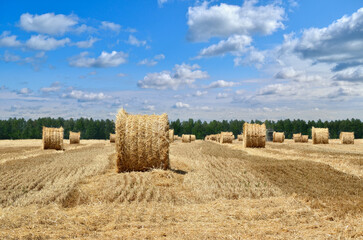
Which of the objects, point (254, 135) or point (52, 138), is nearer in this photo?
point (52, 138)

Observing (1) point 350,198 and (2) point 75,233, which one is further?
(1) point 350,198

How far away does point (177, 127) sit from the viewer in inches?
3383

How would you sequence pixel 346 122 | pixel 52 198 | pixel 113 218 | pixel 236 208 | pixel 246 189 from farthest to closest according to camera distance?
pixel 346 122
pixel 246 189
pixel 52 198
pixel 236 208
pixel 113 218

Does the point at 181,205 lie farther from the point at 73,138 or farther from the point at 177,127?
the point at 177,127

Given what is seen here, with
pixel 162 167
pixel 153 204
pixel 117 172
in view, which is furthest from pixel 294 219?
pixel 117 172

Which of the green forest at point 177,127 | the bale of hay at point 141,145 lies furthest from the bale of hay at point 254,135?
the green forest at point 177,127

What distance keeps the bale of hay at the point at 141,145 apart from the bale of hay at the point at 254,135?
13930 mm

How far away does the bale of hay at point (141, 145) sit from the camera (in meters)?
12.0

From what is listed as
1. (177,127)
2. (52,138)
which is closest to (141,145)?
(52,138)

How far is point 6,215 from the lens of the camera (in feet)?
21.0

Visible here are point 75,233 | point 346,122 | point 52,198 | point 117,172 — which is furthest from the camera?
point 346,122

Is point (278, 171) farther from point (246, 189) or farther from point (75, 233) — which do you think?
point (75, 233)

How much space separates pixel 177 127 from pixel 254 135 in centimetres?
6108

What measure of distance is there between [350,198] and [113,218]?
5.63 meters
